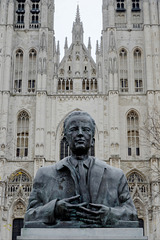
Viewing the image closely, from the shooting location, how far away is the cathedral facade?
2669 cm

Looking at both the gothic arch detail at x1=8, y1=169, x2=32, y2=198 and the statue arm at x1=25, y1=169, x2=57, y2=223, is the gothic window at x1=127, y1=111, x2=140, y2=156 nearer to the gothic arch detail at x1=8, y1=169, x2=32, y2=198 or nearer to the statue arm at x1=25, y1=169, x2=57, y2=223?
the gothic arch detail at x1=8, y1=169, x2=32, y2=198

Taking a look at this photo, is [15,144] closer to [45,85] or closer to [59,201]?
[45,85]

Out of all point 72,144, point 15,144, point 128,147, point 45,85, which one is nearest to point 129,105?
point 128,147

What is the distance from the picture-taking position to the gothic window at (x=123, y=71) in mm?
29169

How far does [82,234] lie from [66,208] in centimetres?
22

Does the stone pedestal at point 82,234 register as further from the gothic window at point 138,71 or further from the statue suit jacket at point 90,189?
the gothic window at point 138,71

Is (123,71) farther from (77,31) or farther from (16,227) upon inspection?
(16,227)

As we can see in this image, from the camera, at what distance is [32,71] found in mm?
29703

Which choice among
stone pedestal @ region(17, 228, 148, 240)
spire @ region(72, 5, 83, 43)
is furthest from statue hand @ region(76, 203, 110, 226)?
spire @ region(72, 5, 83, 43)

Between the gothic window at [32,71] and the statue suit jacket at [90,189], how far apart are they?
26.5m

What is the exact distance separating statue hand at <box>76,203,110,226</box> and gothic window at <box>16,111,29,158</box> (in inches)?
994

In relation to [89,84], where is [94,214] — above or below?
below

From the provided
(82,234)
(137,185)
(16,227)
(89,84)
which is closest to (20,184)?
(16,227)

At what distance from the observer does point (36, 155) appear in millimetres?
26562
